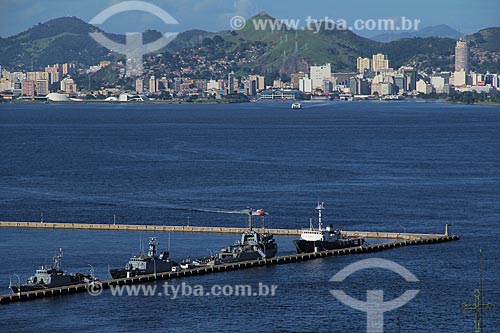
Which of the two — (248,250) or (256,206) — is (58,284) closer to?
(248,250)

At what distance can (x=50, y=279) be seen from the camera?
35.5m

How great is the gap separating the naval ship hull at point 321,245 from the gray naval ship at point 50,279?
29.6 ft

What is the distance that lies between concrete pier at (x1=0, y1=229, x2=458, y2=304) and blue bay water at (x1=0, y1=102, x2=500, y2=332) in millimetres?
459

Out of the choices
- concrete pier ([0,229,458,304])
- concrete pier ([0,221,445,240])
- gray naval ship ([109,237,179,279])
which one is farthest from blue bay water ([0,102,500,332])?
gray naval ship ([109,237,179,279])

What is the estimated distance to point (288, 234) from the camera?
46.4 meters

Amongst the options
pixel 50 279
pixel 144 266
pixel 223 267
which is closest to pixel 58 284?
pixel 50 279

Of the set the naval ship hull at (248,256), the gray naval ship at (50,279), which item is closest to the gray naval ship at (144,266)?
the gray naval ship at (50,279)

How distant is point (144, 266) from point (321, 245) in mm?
7680

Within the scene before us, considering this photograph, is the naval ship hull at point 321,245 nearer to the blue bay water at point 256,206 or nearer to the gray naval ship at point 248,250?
the blue bay water at point 256,206

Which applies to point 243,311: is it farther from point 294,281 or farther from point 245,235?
point 245,235

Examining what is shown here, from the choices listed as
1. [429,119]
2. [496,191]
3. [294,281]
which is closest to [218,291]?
[294,281]

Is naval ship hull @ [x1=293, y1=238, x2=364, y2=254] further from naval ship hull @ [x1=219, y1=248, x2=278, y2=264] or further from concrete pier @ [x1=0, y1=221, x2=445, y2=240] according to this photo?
concrete pier @ [x1=0, y1=221, x2=445, y2=240]

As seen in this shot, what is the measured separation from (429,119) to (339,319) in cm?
12093

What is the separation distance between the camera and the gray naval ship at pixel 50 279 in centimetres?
3500
